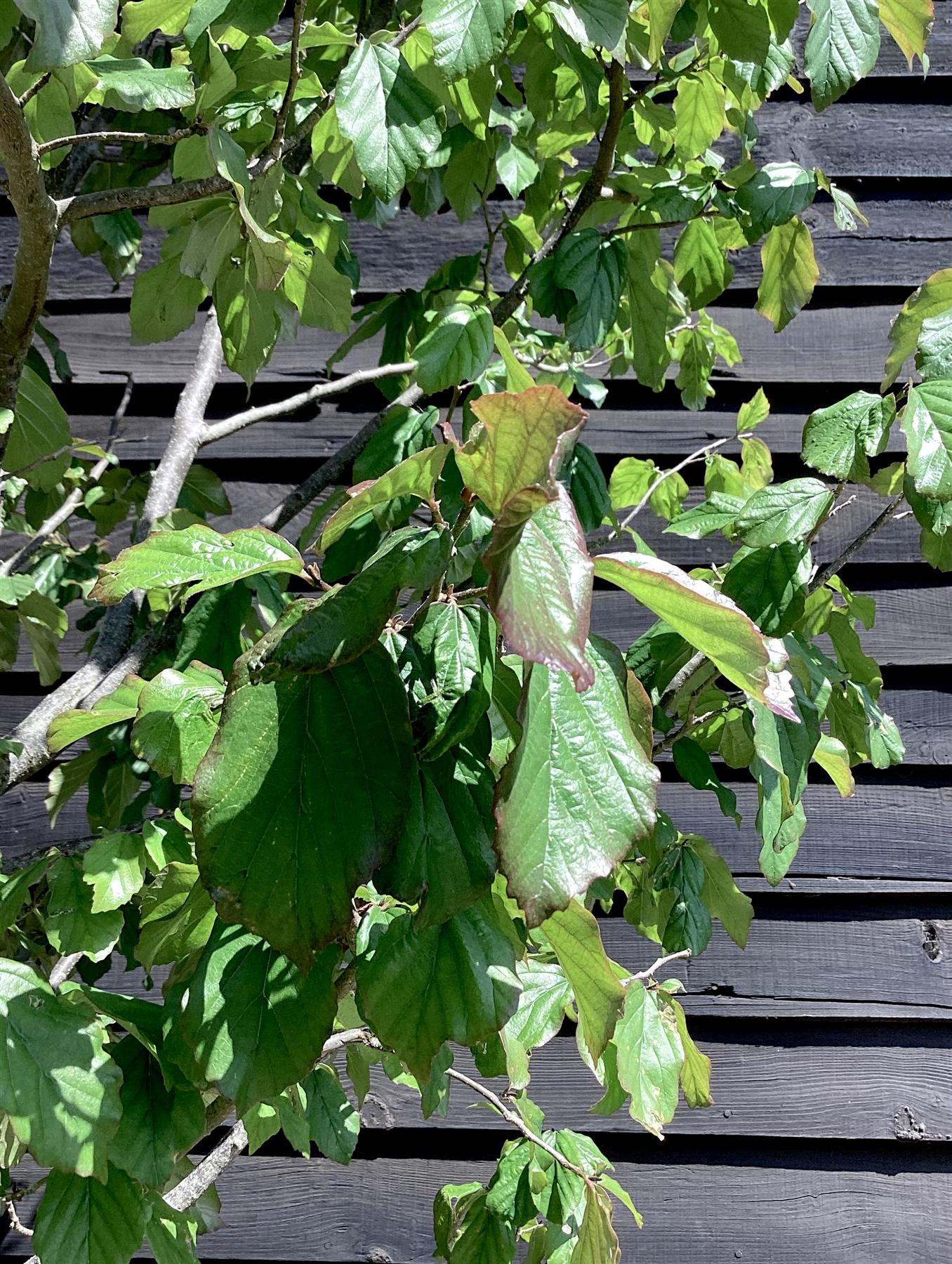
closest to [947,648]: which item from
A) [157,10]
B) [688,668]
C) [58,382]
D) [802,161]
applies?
[802,161]

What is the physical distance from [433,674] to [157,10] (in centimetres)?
59

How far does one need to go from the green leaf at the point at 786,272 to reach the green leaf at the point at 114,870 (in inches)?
33.9

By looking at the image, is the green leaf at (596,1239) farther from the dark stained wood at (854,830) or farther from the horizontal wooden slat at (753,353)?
the horizontal wooden slat at (753,353)

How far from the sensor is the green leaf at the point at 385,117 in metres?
0.71

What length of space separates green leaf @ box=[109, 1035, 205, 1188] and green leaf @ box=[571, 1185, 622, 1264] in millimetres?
280

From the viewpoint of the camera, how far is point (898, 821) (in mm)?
1714

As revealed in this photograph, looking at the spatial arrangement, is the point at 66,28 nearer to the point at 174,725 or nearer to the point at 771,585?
the point at 174,725

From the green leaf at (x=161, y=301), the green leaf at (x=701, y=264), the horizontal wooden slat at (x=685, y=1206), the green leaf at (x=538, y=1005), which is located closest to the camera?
the green leaf at (x=538, y=1005)

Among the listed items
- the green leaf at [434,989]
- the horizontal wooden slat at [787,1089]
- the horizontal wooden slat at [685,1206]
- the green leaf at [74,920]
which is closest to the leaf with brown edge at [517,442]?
the green leaf at [434,989]

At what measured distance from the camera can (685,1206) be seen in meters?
1.68

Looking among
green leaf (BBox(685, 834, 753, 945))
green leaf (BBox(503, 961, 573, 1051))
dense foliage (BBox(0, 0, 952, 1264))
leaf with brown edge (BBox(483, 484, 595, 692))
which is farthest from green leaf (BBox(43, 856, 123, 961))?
leaf with brown edge (BBox(483, 484, 595, 692))

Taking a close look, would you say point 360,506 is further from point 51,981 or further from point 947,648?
point 947,648

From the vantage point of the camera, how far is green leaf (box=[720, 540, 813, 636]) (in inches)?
31.1

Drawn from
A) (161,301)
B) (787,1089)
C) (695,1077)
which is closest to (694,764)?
(695,1077)
